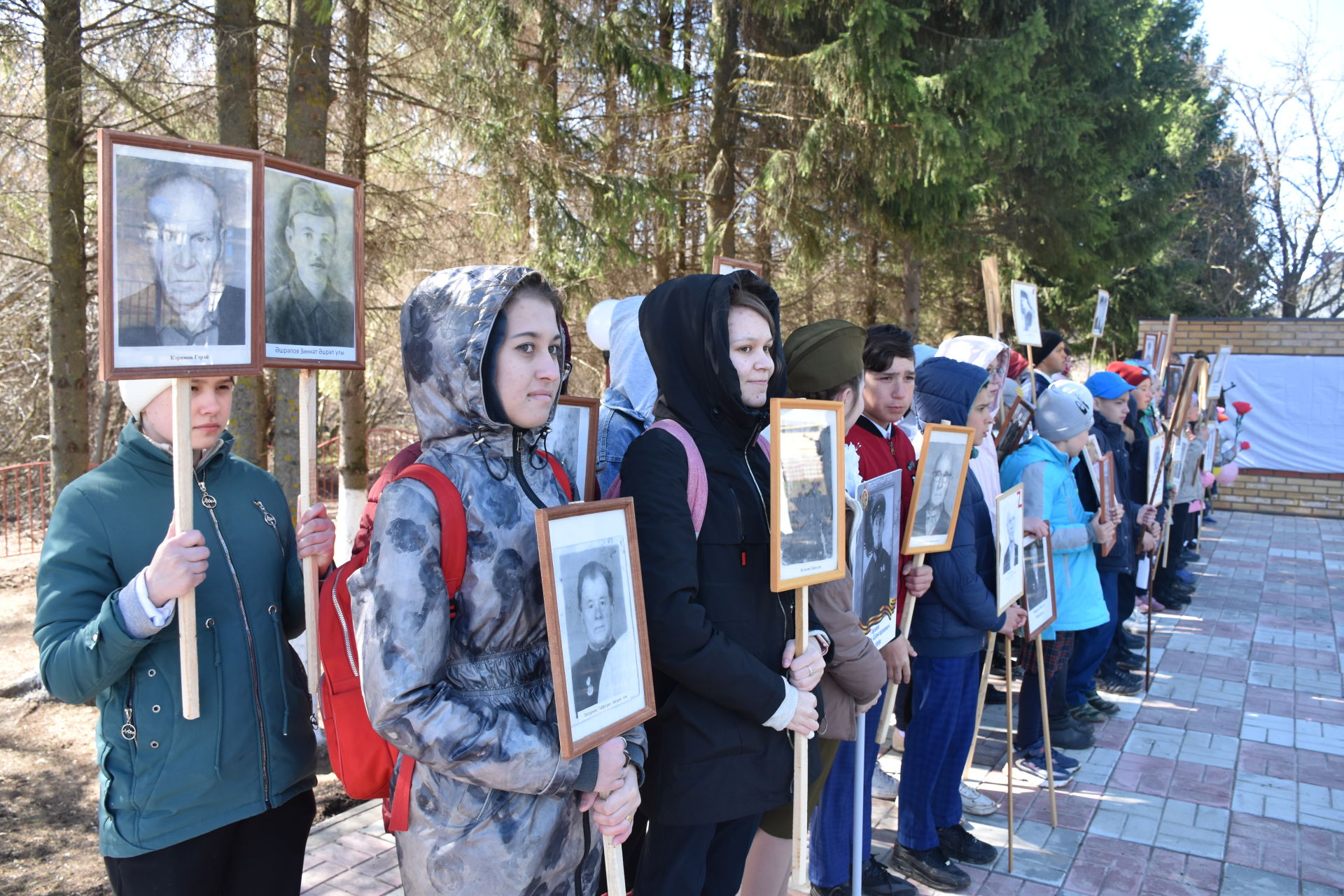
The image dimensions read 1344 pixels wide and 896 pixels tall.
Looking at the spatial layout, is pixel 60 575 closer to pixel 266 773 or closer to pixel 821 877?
pixel 266 773

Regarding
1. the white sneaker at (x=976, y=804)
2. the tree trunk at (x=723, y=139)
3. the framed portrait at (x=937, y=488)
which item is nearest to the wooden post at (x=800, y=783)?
the framed portrait at (x=937, y=488)

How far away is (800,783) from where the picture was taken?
Result: 2.39 meters

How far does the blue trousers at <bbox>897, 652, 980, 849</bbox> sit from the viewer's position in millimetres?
3789

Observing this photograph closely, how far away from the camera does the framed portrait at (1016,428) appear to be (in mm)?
5113

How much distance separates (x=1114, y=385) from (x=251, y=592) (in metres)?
5.77

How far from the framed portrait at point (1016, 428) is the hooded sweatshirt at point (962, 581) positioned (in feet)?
3.98

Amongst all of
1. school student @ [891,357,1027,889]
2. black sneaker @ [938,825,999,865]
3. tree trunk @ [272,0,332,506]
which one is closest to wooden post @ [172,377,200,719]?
school student @ [891,357,1027,889]

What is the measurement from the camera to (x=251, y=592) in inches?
88.2

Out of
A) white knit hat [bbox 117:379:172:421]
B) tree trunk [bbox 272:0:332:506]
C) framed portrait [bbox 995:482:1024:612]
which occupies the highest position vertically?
tree trunk [bbox 272:0:332:506]

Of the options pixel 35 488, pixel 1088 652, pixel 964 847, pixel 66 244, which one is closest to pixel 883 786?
pixel 964 847

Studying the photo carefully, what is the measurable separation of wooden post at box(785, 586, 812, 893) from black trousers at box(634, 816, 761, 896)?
14 cm

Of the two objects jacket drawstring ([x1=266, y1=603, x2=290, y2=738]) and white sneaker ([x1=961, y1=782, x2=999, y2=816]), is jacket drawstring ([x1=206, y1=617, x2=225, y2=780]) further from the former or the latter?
white sneaker ([x1=961, y1=782, x2=999, y2=816])

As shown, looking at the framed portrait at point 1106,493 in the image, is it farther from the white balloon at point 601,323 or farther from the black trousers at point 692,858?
the black trousers at point 692,858

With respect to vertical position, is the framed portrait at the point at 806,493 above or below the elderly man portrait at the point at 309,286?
below
